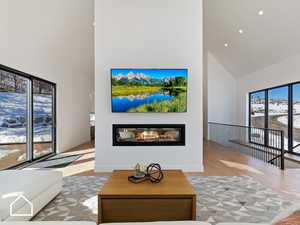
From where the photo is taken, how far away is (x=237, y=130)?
8.38 meters

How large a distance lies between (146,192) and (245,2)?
5.74m

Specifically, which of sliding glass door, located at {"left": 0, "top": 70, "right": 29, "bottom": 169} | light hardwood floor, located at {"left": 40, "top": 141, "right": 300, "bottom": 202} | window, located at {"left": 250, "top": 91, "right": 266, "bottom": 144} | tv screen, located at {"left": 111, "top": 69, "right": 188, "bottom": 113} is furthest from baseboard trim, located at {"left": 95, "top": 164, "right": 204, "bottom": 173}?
window, located at {"left": 250, "top": 91, "right": 266, "bottom": 144}

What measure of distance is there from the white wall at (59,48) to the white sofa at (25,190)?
8.37 ft

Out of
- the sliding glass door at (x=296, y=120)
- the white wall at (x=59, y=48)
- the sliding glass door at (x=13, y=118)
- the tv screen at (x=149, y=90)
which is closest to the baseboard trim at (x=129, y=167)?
the tv screen at (x=149, y=90)

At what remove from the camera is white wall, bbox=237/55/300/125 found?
561cm

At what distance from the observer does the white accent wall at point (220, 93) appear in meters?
8.80

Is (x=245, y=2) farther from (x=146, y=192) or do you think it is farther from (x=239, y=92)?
(x=146, y=192)

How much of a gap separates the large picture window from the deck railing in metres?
0.05

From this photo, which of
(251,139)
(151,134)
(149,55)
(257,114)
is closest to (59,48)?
(149,55)

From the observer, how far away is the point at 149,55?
160 inches

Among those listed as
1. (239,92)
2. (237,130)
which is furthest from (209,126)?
(239,92)

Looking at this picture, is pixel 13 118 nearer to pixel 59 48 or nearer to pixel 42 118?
pixel 42 118

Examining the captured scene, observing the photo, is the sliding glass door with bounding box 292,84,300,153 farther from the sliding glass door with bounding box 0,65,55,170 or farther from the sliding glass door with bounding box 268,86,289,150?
the sliding glass door with bounding box 0,65,55,170

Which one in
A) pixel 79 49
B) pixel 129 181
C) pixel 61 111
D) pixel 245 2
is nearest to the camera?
pixel 129 181
